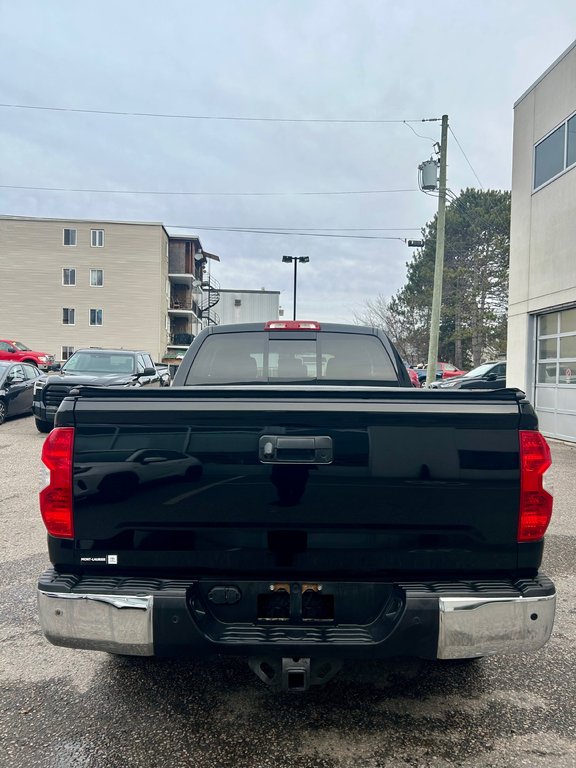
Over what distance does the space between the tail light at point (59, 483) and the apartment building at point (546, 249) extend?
11362 mm

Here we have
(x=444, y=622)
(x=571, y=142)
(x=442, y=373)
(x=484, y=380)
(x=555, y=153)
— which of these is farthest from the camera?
(x=442, y=373)

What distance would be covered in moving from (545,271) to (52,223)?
124 feet

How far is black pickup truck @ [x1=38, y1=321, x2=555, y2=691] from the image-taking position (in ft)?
6.93

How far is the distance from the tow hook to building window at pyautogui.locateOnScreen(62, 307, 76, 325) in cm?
4252

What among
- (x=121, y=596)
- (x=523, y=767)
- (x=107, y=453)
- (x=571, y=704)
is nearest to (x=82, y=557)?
(x=121, y=596)

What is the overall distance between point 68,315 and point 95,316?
2018mm

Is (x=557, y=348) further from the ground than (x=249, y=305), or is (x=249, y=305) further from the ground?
(x=249, y=305)

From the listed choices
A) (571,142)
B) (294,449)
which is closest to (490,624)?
(294,449)

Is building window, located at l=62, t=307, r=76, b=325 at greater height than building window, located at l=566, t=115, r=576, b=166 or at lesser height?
lesser

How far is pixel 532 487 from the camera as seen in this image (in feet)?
7.11

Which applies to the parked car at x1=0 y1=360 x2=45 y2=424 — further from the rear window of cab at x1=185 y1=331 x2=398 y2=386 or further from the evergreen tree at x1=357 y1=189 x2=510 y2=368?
the evergreen tree at x1=357 y1=189 x2=510 y2=368

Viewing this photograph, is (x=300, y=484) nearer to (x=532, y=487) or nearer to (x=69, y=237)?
(x=532, y=487)

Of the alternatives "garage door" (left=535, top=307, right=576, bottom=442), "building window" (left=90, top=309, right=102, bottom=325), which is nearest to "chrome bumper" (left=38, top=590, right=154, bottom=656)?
"garage door" (left=535, top=307, right=576, bottom=442)

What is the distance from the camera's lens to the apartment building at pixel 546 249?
11500mm
